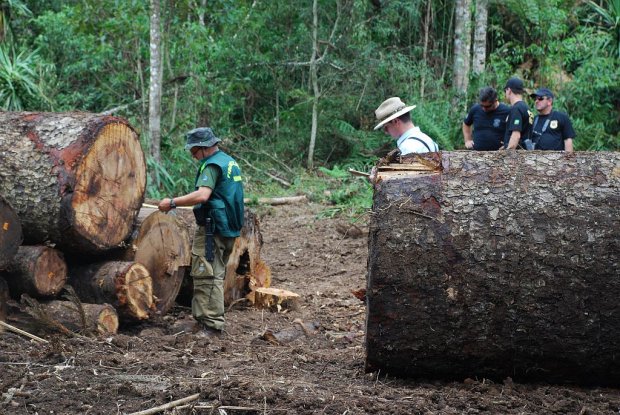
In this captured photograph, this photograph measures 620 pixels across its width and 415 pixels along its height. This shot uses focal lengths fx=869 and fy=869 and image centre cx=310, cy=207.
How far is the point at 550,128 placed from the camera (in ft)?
30.6

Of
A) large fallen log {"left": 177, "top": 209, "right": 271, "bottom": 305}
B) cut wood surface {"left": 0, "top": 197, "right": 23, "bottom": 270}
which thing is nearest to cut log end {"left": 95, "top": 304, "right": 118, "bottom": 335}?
cut wood surface {"left": 0, "top": 197, "right": 23, "bottom": 270}

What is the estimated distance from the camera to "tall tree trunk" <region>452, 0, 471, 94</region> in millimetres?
16891

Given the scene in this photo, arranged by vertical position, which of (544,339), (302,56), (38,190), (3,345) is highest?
(302,56)

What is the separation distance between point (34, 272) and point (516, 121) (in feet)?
16.5

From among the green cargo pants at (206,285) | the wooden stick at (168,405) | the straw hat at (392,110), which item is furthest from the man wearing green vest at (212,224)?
the wooden stick at (168,405)

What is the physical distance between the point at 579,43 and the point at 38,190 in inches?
510

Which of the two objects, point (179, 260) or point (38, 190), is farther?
point (179, 260)

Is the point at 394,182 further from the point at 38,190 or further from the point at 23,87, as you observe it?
the point at 23,87

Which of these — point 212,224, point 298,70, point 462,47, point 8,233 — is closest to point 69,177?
point 8,233

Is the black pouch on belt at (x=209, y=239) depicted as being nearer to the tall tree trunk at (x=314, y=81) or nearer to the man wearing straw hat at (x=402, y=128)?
the man wearing straw hat at (x=402, y=128)

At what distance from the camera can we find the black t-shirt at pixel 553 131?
9305 mm

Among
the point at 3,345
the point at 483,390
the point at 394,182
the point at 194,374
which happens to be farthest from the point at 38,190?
the point at 483,390

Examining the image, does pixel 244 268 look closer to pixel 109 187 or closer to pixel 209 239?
pixel 209 239

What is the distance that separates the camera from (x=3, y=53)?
14.5 m
